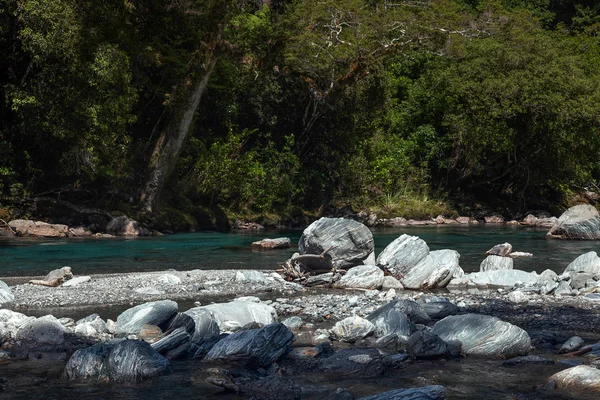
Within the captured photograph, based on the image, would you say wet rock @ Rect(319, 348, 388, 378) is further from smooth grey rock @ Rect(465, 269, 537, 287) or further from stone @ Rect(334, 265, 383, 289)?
smooth grey rock @ Rect(465, 269, 537, 287)

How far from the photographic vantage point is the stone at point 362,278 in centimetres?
1254

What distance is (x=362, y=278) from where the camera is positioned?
12.7 m

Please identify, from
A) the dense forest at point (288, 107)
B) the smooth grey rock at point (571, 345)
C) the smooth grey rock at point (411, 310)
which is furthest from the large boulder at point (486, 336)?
the dense forest at point (288, 107)

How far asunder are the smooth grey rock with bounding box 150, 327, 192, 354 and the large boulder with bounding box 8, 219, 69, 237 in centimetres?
1416

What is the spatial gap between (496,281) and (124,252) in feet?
28.8

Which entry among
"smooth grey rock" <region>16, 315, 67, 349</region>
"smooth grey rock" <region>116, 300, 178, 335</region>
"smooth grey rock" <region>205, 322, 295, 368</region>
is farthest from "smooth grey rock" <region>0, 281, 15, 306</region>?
"smooth grey rock" <region>205, 322, 295, 368</region>

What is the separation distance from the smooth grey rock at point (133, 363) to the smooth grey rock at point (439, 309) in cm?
386

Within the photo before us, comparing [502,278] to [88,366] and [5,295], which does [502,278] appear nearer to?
[5,295]

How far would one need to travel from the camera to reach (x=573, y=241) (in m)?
21.9

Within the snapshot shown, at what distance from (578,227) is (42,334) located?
18335 millimetres

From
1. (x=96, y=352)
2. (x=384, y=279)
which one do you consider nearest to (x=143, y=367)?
(x=96, y=352)

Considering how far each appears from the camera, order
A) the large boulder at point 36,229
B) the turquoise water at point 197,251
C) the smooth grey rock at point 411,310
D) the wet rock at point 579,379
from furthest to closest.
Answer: the large boulder at point 36,229, the turquoise water at point 197,251, the smooth grey rock at point 411,310, the wet rock at point 579,379

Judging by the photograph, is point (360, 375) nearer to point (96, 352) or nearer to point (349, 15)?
point (96, 352)

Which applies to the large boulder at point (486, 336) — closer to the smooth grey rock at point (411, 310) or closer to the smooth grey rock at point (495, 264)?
the smooth grey rock at point (411, 310)
